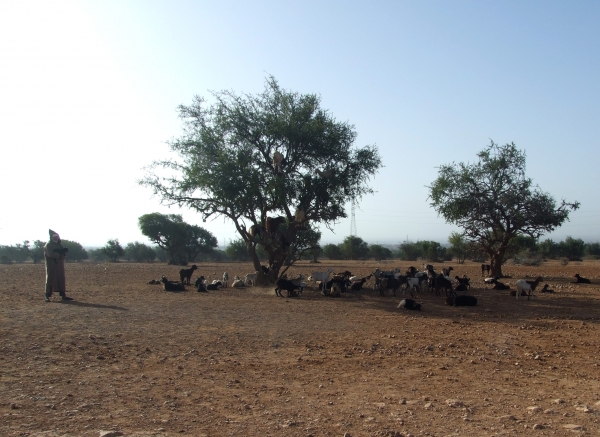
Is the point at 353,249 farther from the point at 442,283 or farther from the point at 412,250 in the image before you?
the point at 442,283

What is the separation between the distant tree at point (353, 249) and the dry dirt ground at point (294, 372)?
57370 millimetres

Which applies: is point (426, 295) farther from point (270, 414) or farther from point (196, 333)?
point (270, 414)

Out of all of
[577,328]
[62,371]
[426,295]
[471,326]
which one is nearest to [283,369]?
[62,371]

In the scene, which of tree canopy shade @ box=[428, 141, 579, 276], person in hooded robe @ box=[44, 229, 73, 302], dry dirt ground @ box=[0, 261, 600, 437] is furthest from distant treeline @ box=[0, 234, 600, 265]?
dry dirt ground @ box=[0, 261, 600, 437]

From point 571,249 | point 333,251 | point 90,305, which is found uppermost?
point 333,251

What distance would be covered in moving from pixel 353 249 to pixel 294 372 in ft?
213

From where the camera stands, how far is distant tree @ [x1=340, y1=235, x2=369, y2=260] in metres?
72.2

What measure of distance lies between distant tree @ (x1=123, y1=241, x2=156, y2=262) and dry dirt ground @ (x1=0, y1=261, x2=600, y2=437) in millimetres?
66795

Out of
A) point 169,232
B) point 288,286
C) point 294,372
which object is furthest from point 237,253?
point 294,372

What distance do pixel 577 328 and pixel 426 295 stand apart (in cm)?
815

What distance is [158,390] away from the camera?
272 inches

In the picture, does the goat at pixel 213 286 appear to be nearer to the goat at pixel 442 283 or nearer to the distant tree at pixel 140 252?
the goat at pixel 442 283

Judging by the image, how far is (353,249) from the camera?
72312mm

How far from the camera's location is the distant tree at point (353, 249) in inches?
2844
